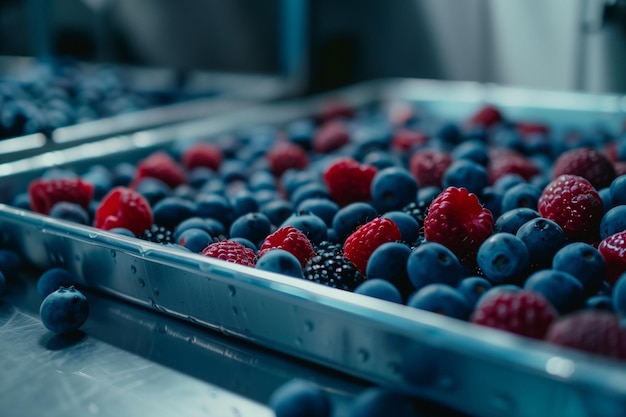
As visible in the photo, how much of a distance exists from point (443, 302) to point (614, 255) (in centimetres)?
31

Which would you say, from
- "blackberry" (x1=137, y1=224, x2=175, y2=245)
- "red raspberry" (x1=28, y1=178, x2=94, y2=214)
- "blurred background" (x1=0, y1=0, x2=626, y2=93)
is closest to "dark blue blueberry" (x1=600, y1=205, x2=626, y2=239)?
"blackberry" (x1=137, y1=224, x2=175, y2=245)

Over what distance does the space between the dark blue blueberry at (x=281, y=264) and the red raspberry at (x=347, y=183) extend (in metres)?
0.43

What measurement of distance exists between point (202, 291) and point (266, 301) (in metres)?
0.11

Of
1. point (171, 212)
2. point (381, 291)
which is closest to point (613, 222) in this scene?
point (381, 291)

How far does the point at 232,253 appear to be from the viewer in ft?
3.07

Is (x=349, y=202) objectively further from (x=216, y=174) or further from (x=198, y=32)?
(x=198, y=32)

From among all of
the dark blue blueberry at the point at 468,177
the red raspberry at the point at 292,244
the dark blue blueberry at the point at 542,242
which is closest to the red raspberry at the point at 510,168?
the dark blue blueberry at the point at 468,177

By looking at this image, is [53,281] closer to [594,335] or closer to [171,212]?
[171,212]

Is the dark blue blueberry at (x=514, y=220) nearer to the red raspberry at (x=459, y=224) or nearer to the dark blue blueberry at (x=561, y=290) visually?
the red raspberry at (x=459, y=224)

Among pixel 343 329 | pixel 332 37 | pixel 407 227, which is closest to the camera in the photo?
pixel 343 329

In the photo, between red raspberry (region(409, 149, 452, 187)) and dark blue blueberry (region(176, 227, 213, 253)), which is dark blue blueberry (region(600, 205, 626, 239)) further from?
dark blue blueberry (region(176, 227, 213, 253))

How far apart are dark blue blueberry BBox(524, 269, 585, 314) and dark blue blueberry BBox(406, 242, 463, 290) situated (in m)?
0.10

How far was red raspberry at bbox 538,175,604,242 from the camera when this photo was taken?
39.2 inches

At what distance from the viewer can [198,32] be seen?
3.30 metres
